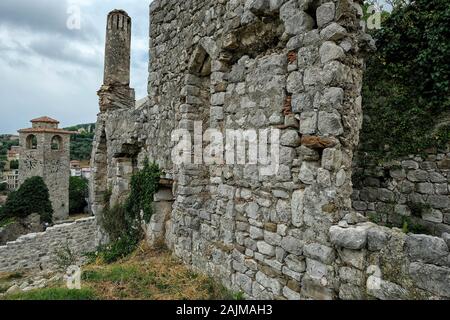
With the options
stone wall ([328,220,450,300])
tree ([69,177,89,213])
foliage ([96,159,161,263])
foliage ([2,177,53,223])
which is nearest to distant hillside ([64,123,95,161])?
tree ([69,177,89,213])

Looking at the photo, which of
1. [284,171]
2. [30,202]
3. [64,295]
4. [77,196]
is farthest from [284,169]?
[77,196]

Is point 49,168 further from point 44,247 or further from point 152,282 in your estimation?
point 152,282

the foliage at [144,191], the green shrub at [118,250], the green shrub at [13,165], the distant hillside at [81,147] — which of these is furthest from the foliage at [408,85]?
the green shrub at [13,165]

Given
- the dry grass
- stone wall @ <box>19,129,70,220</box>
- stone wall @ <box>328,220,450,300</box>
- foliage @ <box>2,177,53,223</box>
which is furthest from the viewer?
stone wall @ <box>19,129,70,220</box>

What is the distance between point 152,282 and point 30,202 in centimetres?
2676

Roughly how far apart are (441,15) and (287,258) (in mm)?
5329

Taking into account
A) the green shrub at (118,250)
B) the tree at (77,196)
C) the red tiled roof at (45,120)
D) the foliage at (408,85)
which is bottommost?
the tree at (77,196)

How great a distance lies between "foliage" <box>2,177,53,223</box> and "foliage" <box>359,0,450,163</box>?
28001 mm

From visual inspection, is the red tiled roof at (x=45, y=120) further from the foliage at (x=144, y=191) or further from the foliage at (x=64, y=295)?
the foliage at (x=64, y=295)

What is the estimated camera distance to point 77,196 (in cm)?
3434

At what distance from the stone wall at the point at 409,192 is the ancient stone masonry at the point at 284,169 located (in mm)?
3174

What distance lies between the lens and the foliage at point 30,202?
2534 centimetres

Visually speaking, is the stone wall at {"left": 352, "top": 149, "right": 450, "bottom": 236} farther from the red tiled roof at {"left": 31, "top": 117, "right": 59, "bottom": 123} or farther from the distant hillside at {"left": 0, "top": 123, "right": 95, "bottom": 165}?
the distant hillside at {"left": 0, "top": 123, "right": 95, "bottom": 165}

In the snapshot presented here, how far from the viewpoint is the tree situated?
33.6m
